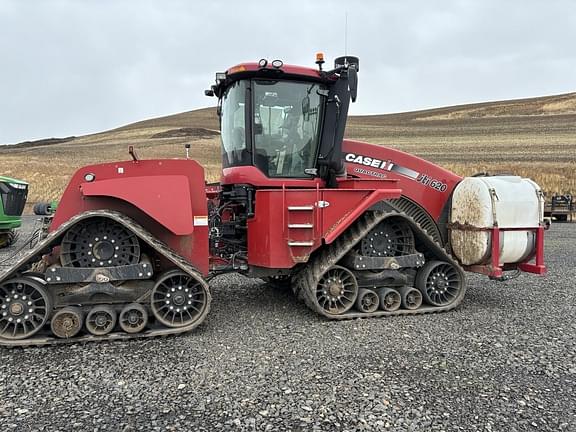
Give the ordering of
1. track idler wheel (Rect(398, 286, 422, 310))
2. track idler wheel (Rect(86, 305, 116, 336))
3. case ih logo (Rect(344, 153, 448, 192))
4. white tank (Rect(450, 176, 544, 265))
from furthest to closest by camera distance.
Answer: case ih logo (Rect(344, 153, 448, 192)), white tank (Rect(450, 176, 544, 265)), track idler wheel (Rect(398, 286, 422, 310)), track idler wheel (Rect(86, 305, 116, 336))

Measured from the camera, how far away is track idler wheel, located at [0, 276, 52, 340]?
4734 millimetres

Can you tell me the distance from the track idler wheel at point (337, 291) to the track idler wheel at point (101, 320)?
7.35 feet

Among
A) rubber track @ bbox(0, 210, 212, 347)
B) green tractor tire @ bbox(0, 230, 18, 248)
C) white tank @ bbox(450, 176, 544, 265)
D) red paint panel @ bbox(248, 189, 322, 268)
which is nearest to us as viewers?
rubber track @ bbox(0, 210, 212, 347)

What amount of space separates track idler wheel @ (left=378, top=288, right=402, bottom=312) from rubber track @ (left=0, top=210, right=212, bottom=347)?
2.12 metres

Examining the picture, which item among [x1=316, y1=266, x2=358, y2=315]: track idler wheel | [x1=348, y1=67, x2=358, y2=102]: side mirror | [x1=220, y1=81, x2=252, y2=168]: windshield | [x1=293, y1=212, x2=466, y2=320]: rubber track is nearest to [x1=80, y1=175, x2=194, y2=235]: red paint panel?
[x1=220, y1=81, x2=252, y2=168]: windshield

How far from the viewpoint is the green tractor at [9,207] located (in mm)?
12453

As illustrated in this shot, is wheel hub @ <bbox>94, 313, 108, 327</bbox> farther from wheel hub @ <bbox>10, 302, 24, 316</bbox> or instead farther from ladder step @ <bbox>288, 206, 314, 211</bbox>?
ladder step @ <bbox>288, 206, 314, 211</bbox>

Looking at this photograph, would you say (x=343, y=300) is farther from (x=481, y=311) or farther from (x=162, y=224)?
(x=162, y=224)

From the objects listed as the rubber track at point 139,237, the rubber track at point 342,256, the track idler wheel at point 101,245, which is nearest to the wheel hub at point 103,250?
the track idler wheel at point 101,245

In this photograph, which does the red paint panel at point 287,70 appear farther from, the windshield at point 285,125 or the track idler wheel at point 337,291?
the track idler wheel at point 337,291

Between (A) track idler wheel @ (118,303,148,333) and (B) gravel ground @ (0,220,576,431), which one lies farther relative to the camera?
(A) track idler wheel @ (118,303,148,333)

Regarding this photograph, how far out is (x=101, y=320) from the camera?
4914mm

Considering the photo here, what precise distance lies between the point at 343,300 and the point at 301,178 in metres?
1.55

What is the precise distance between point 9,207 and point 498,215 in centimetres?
1166
